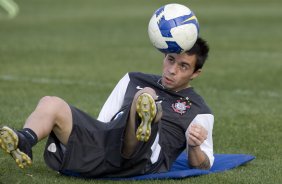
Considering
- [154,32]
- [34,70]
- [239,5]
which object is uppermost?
[154,32]

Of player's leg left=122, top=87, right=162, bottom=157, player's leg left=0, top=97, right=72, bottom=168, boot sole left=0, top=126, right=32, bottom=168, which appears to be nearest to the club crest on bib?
player's leg left=122, top=87, right=162, bottom=157

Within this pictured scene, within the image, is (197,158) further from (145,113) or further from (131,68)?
(131,68)

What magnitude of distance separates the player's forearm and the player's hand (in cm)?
20

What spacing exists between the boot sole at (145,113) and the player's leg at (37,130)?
678 mm

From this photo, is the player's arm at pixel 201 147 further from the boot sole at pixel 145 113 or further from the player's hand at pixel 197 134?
the boot sole at pixel 145 113

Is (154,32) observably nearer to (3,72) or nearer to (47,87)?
(47,87)

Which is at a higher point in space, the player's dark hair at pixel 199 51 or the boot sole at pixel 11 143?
the player's dark hair at pixel 199 51

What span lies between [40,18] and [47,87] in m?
14.0

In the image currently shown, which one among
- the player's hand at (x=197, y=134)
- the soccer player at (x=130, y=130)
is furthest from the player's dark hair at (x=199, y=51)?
the player's hand at (x=197, y=134)

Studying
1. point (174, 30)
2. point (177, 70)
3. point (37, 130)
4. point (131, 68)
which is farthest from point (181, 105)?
point (131, 68)

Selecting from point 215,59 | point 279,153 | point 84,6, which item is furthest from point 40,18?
point 279,153

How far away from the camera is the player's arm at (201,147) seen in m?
6.92

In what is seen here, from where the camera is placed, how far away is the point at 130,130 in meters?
6.71

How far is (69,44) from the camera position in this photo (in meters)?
19.8
